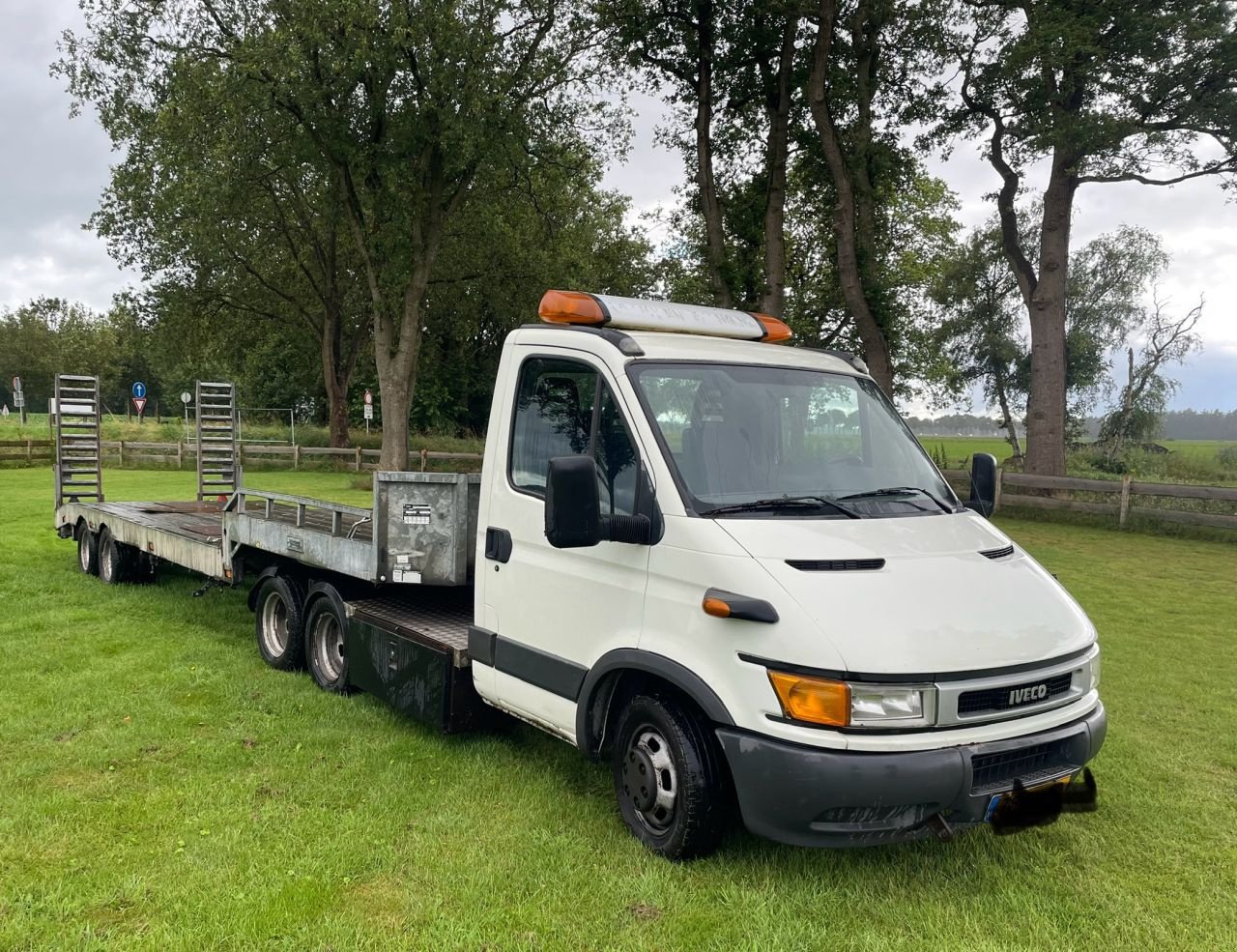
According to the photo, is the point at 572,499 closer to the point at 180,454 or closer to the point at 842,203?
the point at 842,203

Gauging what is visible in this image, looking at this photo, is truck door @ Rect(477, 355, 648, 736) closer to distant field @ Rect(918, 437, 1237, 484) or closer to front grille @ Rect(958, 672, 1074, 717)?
front grille @ Rect(958, 672, 1074, 717)

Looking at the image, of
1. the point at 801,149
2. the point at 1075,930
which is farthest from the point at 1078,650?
the point at 801,149

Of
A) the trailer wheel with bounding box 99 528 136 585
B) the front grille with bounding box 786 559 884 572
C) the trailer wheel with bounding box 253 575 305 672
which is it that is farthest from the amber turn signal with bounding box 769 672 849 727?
the trailer wheel with bounding box 99 528 136 585

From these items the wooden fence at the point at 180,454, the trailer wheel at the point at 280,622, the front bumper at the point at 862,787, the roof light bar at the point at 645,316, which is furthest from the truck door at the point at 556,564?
the wooden fence at the point at 180,454

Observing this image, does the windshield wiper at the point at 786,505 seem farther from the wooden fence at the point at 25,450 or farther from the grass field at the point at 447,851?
the wooden fence at the point at 25,450

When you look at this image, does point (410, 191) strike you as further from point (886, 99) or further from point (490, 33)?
point (886, 99)

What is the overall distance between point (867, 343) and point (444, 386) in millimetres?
26177

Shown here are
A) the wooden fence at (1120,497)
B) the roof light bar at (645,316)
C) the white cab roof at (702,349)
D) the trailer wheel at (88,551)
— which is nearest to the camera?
the white cab roof at (702,349)

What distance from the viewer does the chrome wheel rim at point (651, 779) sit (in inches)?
145

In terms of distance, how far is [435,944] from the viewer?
316 cm

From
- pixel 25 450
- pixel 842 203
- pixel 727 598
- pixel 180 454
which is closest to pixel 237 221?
pixel 180 454

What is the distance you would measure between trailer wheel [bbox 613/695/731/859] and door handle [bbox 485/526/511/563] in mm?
1058

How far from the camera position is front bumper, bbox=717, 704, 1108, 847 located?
3.07 meters

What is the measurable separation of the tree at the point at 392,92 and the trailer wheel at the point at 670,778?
17.1 metres
